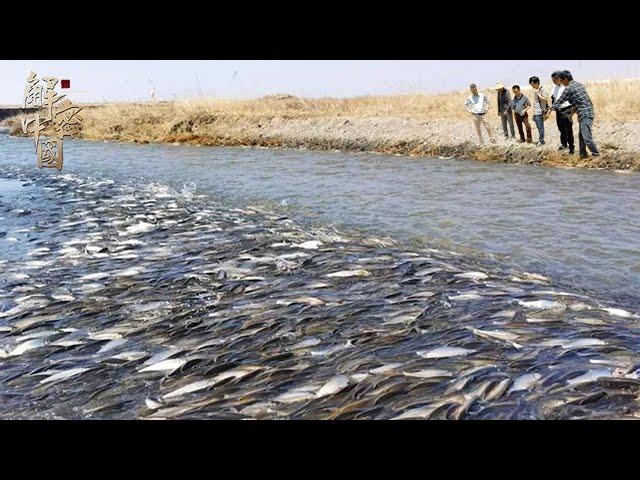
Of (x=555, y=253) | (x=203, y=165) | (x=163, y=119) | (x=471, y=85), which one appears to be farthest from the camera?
(x=163, y=119)

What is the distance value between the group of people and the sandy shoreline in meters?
0.43

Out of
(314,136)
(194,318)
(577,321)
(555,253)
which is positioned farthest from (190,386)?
(314,136)

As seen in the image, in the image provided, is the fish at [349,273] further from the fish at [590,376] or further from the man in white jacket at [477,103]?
the man in white jacket at [477,103]

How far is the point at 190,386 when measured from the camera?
4145 millimetres

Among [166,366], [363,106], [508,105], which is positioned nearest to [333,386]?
[166,366]

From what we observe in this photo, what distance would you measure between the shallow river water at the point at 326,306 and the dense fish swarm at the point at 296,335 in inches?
0.8

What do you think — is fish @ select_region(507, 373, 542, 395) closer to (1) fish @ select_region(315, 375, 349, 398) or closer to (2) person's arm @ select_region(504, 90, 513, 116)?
(1) fish @ select_region(315, 375, 349, 398)

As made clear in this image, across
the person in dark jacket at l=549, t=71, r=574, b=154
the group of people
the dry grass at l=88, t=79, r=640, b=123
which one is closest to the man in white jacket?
the group of people

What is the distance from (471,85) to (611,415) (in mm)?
14626

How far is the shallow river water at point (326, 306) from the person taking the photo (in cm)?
402

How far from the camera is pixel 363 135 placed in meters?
22.1

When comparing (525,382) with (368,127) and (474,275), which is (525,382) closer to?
(474,275)

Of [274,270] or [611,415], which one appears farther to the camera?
[274,270]
